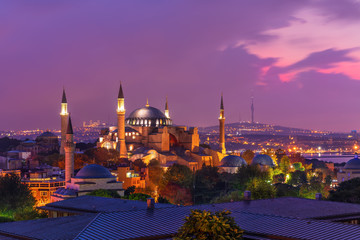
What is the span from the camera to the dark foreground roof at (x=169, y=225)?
20297 mm

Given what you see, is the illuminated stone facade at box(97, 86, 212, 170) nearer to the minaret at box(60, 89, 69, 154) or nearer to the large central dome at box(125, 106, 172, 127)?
the large central dome at box(125, 106, 172, 127)

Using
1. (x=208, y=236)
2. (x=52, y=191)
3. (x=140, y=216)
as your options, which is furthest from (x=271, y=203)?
(x=52, y=191)

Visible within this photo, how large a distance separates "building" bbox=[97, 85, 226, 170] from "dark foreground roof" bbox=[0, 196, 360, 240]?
48828 mm

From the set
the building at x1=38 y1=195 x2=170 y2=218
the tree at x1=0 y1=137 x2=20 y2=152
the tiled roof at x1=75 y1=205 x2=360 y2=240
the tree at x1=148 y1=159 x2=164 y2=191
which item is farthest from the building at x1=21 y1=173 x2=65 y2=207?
the tree at x1=0 y1=137 x2=20 y2=152

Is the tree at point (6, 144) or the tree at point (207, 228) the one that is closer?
the tree at point (207, 228)

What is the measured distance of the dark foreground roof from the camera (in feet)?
66.6

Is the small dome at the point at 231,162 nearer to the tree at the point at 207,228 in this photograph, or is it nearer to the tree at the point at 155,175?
the tree at the point at 155,175

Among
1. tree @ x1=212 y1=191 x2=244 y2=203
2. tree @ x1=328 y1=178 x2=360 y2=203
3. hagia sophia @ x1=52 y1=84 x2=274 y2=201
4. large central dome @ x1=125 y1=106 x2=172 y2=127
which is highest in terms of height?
large central dome @ x1=125 y1=106 x2=172 y2=127

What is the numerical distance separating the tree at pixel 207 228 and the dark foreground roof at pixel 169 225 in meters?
2.03

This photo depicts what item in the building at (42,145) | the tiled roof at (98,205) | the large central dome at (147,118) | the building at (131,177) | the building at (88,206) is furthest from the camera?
the building at (42,145)

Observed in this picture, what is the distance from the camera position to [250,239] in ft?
67.5

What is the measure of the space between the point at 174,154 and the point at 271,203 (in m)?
51.5

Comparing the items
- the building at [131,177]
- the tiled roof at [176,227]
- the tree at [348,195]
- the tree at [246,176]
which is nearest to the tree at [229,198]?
the tree at [246,176]

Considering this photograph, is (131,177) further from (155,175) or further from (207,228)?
(207,228)
